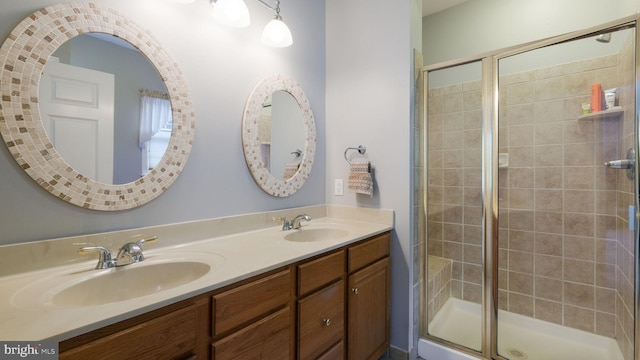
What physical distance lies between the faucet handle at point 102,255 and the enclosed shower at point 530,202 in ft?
5.82

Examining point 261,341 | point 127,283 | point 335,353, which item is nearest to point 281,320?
point 261,341

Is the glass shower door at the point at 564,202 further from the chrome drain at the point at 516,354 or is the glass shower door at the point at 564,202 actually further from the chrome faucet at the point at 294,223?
the chrome faucet at the point at 294,223

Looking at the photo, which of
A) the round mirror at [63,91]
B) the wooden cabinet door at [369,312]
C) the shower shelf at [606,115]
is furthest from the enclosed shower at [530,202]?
the round mirror at [63,91]

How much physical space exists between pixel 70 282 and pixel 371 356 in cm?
149

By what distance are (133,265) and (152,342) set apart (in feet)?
1.41

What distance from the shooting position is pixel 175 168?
129cm

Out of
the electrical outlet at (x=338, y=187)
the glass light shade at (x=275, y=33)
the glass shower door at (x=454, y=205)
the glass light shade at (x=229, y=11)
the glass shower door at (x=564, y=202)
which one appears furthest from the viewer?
the electrical outlet at (x=338, y=187)

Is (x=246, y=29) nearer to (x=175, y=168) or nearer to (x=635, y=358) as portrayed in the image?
(x=175, y=168)

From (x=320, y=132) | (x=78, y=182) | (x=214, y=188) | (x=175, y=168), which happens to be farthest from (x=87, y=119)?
(x=320, y=132)

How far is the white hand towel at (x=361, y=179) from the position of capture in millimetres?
1827

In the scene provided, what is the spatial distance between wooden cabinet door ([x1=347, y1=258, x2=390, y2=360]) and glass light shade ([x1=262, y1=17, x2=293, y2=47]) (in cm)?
142

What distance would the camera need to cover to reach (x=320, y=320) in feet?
4.12

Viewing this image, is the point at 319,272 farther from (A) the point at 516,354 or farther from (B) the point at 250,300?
(A) the point at 516,354

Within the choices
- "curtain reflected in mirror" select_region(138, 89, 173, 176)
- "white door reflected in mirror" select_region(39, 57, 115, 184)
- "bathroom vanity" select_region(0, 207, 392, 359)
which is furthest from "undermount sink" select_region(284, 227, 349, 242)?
"white door reflected in mirror" select_region(39, 57, 115, 184)
